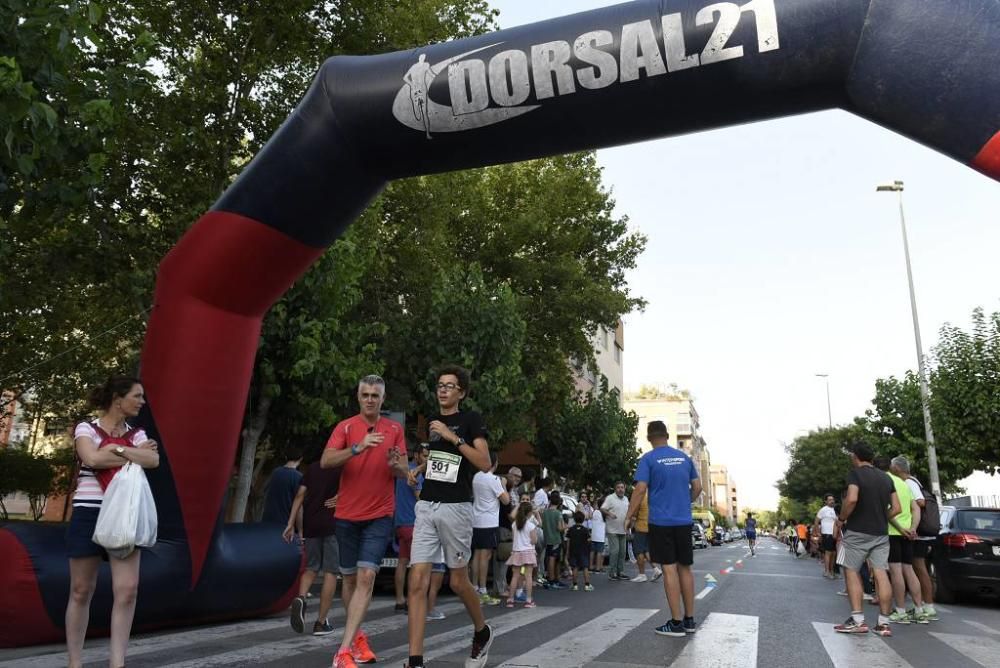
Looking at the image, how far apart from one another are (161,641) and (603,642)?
345 cm

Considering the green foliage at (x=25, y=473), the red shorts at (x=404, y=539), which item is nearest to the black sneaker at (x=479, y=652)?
the red shorts at (x=404, y=539)

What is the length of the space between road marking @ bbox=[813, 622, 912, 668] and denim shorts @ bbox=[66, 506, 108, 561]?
4.93 meters

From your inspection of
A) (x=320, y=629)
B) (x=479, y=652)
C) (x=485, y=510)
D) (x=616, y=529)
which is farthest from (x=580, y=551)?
(x=479, y=652)

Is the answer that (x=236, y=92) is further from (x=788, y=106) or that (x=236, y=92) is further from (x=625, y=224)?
(x=625, y=224)

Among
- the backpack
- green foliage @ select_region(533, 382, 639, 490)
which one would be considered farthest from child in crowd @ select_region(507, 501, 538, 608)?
green foliage @ select_region(533, 382, 639, 490)

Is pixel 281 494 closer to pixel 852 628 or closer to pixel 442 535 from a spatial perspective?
pixel 442 535

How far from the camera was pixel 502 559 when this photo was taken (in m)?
10.4

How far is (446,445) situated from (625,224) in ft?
78.1

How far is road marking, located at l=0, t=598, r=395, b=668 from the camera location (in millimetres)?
5043

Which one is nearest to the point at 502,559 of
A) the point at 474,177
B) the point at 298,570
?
the point at 298,570

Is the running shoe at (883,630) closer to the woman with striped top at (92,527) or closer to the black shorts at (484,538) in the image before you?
the black shorts at (484,538)

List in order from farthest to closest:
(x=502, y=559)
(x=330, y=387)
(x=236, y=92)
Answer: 1. (x=236, y=92)
2. (x=330, y=387)
3. (x=502, y=559)

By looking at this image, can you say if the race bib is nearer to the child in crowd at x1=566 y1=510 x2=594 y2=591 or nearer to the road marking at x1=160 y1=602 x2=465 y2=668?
the road marking at x1=160 y1=602 x2=465 y2=668

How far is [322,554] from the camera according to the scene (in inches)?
280
